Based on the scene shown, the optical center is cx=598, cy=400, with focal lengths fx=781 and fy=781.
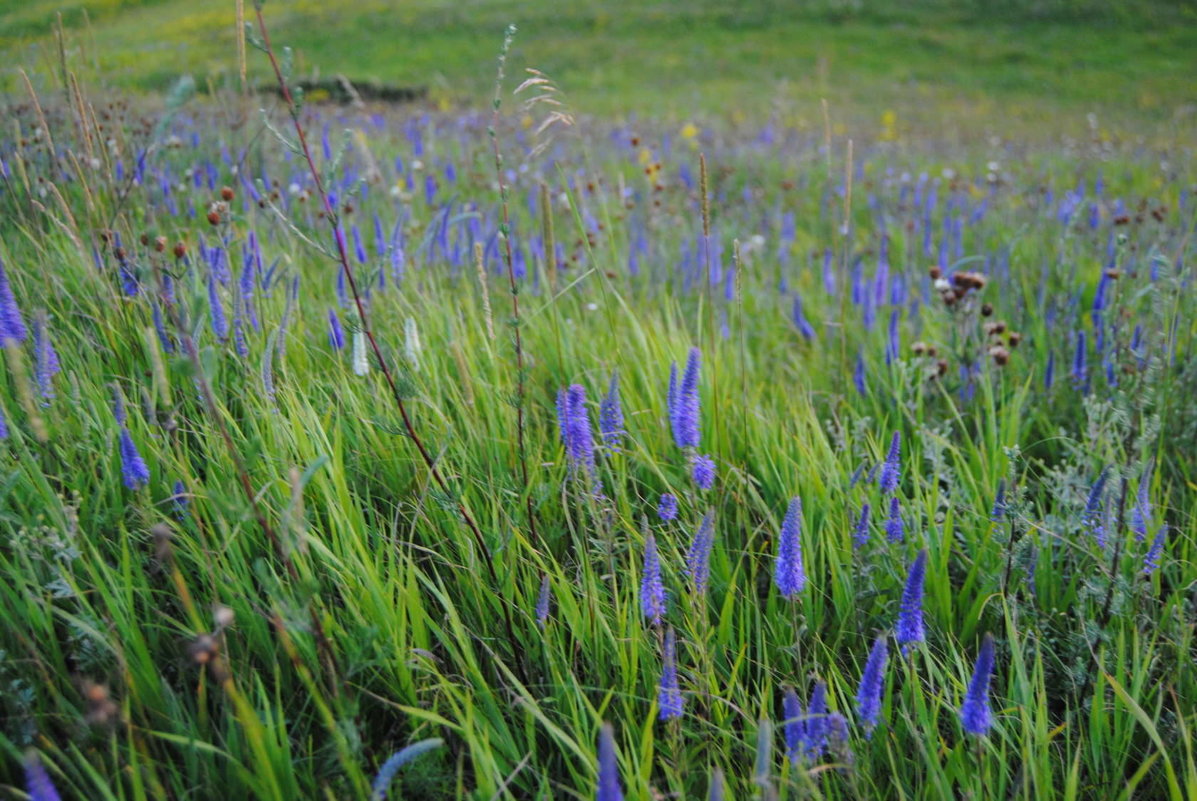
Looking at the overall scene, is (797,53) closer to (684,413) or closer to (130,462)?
(684,413)

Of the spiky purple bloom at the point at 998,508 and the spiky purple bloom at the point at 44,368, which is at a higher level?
the spiky purple bloom at the point at 44,368

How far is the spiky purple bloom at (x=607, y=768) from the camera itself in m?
0.84

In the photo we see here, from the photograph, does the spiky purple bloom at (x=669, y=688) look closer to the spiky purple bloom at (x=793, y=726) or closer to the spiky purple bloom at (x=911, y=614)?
the spiky purple bloom at (x=793, y=726)

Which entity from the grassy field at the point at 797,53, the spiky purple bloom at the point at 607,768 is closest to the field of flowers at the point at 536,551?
the spiky purple bloom at the point at 607,768

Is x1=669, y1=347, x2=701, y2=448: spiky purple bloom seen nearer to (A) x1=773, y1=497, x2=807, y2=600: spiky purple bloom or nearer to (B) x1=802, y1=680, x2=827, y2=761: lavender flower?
(A) x1=773, y1=497, x2=807, y2=600: spiky purple bloom

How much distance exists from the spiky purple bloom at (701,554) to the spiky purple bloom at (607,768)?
48 centimetres

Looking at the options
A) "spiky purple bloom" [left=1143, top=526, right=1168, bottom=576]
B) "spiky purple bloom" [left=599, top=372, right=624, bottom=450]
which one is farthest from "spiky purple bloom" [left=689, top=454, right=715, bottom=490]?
"spiky purple bloom" [left=1143, top=526, right=1168, bottom=576]

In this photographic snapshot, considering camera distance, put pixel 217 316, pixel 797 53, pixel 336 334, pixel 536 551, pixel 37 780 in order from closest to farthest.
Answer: pixel 37 780
pixel 536 551
pixel 217 316
pixel 336 334
pixel 797 53

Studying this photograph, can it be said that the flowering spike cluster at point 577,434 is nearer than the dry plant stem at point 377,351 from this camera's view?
No

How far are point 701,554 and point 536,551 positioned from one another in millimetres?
383

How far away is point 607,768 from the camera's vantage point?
0.86 metres

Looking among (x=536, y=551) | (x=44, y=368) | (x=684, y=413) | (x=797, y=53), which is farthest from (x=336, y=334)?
(x=797, y=53)

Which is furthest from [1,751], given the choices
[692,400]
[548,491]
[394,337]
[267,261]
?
[267,261]

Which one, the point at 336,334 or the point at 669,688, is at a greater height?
the point at 336,334
